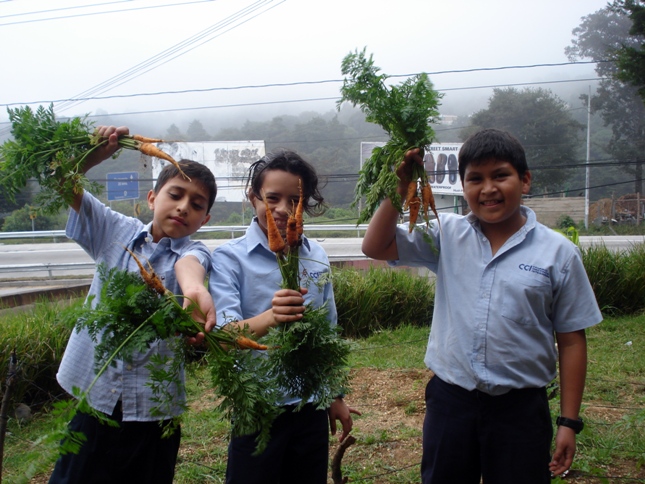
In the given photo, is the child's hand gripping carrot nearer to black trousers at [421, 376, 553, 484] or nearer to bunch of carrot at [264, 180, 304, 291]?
bunch of carrot at [264, 180, 304, 291]

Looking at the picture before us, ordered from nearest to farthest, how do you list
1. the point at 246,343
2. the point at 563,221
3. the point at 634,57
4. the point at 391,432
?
the point at 246,343, the point at 391,432, the point at 634,57, the point at 563,221

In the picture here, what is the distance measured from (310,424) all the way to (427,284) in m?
6.27

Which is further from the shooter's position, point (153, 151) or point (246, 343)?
point (153, 151)

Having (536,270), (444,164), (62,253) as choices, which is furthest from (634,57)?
(62,253)

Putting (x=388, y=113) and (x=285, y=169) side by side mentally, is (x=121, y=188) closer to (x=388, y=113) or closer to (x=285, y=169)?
(x=285, y=169)

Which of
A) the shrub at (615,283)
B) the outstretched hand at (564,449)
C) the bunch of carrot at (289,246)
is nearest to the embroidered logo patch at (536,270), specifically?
the outstretched hand at (564,449)

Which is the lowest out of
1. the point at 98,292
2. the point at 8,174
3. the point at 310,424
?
the point at 310,424

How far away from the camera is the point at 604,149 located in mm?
32281

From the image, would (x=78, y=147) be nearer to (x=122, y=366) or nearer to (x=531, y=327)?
(x=122, y=366)

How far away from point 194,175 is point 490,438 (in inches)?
53.9

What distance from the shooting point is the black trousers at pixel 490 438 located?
1.83 m

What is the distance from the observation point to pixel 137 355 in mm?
1890

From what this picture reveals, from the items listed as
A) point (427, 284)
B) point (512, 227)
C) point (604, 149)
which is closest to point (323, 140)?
point (427, 284)

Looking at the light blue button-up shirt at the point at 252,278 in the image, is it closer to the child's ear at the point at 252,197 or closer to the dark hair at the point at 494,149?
the child's ear at the point at 252,197
